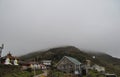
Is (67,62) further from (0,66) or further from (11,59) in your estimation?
(0,66)

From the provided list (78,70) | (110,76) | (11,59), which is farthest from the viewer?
(110,76)

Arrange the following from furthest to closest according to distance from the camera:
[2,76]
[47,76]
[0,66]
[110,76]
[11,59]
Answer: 1. [110,76]
2. [11,59]
3. [47,76]
4. [0,66]
5. [2,76]

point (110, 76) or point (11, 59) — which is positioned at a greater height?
point (11, 59)

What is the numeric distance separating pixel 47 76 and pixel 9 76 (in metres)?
13.9

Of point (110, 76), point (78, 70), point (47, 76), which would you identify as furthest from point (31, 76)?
point (110, 76)

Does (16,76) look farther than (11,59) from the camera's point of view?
No

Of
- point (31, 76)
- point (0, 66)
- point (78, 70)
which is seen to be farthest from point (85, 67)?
point (0, 66)

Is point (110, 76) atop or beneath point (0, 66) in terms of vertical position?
beneath

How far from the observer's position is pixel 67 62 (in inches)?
3964

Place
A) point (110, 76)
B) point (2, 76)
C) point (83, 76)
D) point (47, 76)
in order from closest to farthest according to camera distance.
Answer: point (2, 76), point (47, 76), point (83, 76), point (110, 76)

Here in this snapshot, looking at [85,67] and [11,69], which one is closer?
[11,69]

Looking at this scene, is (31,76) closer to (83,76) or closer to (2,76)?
(2,76)

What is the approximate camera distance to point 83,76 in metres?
86.6

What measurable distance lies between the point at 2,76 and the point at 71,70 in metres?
49.7
